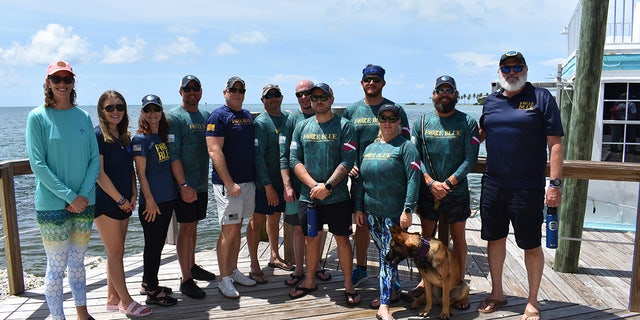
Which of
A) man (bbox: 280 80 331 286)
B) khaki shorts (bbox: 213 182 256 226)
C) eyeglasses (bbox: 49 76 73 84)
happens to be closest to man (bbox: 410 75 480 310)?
man (bbox: 280 80 331 286)

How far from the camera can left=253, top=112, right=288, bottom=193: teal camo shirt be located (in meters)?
4.56

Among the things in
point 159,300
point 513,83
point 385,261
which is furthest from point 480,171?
point 159,300

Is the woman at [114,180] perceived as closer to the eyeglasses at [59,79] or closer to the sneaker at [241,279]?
the eyeglasses at [59,79]

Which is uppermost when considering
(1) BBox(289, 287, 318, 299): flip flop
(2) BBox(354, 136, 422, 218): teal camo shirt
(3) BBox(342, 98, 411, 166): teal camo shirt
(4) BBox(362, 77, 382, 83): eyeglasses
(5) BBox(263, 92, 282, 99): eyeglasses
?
(4) BBox(362, 77, 382, 83): eyeglasses

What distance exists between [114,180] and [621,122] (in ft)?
26.9

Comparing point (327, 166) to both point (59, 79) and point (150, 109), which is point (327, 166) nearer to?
point (150, 109)

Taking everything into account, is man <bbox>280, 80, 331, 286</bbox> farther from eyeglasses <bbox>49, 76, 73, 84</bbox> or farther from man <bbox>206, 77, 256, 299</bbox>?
eyeglasses <bbox>49, 76, 73, 84</bbox>

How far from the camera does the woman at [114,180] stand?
3.76m

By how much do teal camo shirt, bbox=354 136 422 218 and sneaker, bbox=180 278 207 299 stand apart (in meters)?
1.83

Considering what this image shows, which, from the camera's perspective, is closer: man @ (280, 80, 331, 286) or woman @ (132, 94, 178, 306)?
woman @ (132, 94, 178, 306)

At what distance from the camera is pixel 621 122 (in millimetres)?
8195

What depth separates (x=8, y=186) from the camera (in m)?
4.46

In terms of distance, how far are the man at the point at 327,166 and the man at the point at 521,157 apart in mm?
1195

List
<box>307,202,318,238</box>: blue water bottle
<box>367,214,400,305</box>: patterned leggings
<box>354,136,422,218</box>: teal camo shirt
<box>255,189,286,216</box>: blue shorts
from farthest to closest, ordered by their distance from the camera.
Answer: <box>255,189,286,216</box>: blue shorts
<box>307,202,318,238</box>: blue water bottle
<box>367,214,400,305</box>: patterned leggings
<box>354,136,422,218</box>: teal camo shirt
